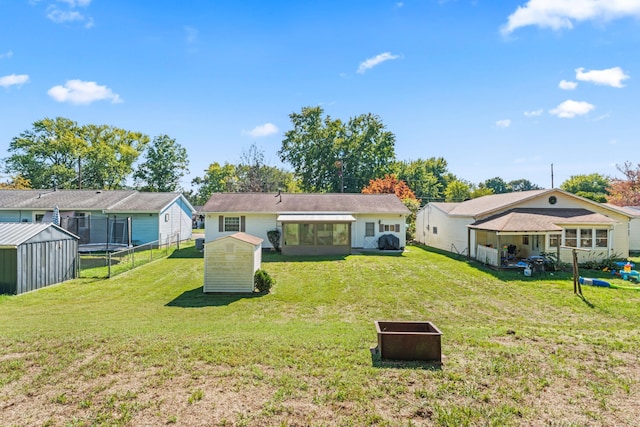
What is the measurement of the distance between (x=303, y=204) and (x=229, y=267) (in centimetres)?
1218

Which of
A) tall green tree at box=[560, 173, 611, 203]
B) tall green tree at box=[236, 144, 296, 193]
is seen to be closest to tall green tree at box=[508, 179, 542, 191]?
tall green tree at box=[560, 173, 611, 203]

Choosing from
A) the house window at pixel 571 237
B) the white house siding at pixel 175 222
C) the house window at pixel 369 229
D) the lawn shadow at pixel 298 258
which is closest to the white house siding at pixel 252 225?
the lawn shadow at pixel 298 258

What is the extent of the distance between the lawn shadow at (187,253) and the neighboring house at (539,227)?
16.1m

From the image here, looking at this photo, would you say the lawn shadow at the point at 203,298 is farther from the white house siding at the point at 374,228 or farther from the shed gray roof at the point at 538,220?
the shed gray roof at the point at 538,220

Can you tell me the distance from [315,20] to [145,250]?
17794 mm

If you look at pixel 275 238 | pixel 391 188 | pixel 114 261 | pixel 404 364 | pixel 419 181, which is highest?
pixel 419 181

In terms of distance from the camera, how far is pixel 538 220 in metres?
17.1

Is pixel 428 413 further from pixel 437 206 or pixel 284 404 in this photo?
pixel 437 206

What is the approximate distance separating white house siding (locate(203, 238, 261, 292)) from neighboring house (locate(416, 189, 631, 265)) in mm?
11599

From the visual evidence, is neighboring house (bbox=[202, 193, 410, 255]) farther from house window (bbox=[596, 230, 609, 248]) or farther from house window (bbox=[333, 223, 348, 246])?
house window (bbox=[596, 230, 609, 248])

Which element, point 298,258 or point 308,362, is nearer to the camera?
point 308,362

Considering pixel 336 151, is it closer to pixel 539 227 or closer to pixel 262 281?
pixel 539 227

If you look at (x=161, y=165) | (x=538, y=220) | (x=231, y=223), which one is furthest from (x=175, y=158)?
(x=538, y=220)

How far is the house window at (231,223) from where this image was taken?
21969 millimetres
